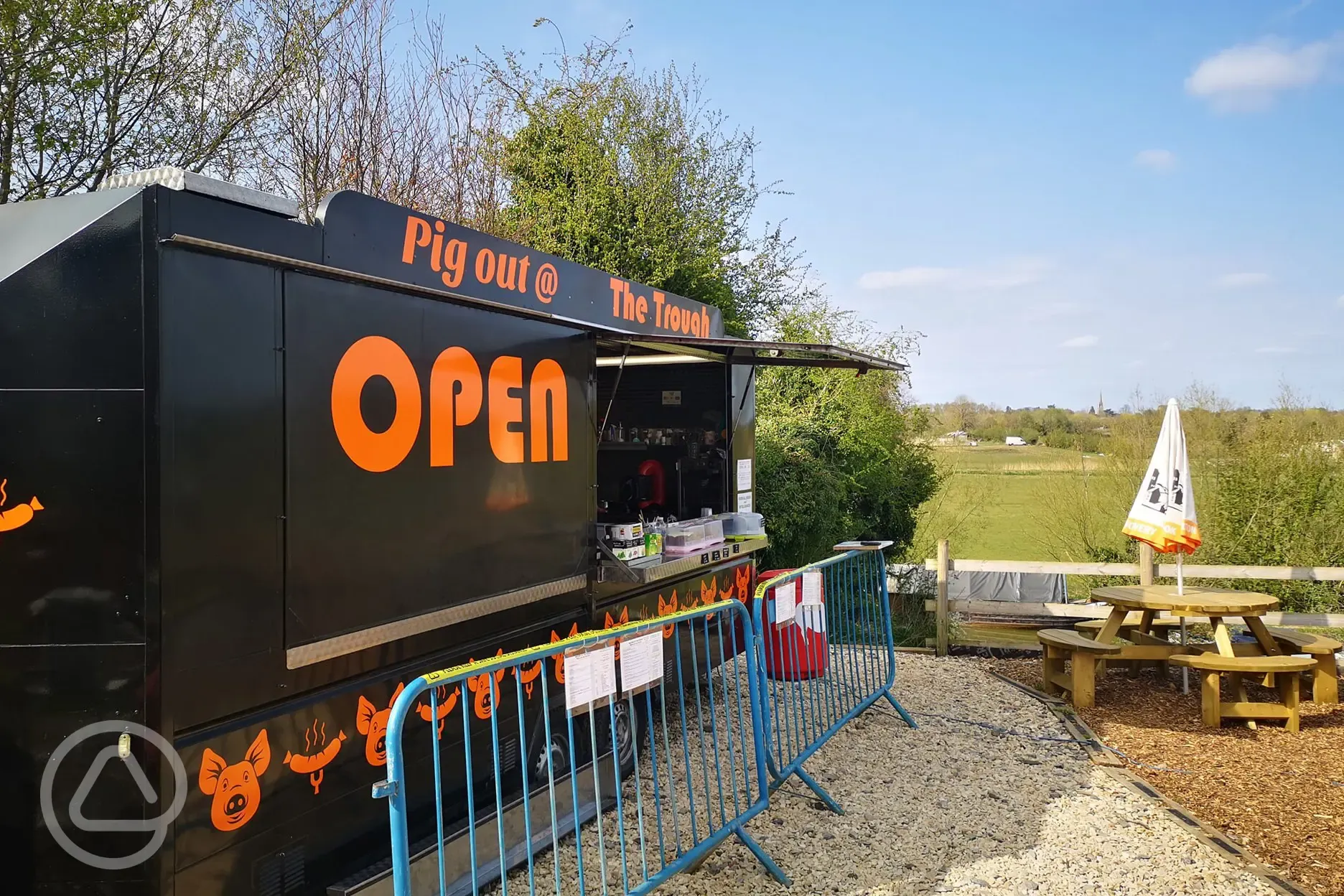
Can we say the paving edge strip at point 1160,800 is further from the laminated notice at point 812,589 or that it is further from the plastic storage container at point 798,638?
the laminated notice at point 812,589

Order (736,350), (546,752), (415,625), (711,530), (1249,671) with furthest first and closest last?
(736,350), (1249,671), (711,530), (546,752), (415,625)

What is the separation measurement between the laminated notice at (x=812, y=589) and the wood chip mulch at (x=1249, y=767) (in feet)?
7.74

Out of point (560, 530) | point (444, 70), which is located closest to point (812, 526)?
point (560, 530)

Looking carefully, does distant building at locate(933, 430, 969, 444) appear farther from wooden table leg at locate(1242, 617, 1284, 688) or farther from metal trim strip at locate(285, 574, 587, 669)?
metal trim strip at locate(285, 574, 587, 669)

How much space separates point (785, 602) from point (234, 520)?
3.15 meters

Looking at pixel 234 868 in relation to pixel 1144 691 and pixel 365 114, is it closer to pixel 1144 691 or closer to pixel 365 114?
pixel 1144 691

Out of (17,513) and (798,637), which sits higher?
(17,513)

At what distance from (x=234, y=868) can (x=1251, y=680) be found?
828 cm

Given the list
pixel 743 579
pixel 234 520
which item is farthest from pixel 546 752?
pixel 743 579

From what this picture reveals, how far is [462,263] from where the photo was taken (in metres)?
4.12

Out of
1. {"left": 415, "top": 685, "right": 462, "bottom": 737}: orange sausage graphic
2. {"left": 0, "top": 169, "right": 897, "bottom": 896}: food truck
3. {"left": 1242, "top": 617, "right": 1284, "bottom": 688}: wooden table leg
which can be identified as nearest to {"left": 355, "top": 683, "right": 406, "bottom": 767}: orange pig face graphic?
{"left": 0, "top": 169, "right": 897, "bottom": 896}: food truck

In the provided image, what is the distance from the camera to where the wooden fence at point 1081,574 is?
8742 mm

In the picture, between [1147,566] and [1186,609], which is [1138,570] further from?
[1186,609]

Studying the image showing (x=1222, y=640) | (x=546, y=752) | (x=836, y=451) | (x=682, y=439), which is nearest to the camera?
(x=546, y=752)
